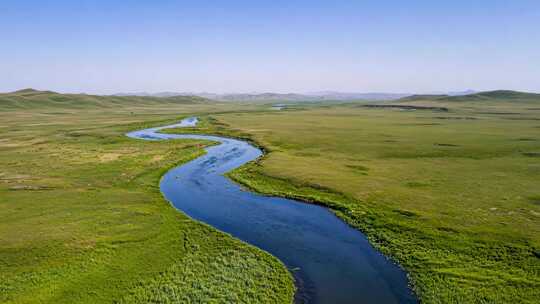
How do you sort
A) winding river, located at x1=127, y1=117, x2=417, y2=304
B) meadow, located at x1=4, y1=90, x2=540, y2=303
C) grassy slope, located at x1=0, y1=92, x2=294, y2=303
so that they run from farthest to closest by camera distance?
winding river, located at x1=127, y1=117, x2=417, y2=304, meadow, located at x1=4, y1=90, x2=540, y2=303, grassy slope, located at x1=0, y1=92, x2=294, y2=303

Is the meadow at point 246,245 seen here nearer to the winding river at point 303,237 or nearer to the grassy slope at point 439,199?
the grassy slope at point 439,199

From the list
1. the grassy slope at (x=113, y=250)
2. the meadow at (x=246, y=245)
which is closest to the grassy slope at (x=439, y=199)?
the meadow at (x=246, y=245)

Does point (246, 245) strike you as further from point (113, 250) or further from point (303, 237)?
point (113, 250)

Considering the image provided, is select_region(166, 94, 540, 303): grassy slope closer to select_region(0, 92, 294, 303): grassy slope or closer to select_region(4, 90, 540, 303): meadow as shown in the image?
select_region(4, 90, 540, 303): meadow

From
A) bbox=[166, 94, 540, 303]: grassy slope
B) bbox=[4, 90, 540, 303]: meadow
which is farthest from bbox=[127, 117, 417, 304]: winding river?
bbox=[166, 94, 540, 303]: grassy slope

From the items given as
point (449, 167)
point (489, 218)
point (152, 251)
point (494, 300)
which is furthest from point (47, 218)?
point (449, 167)
